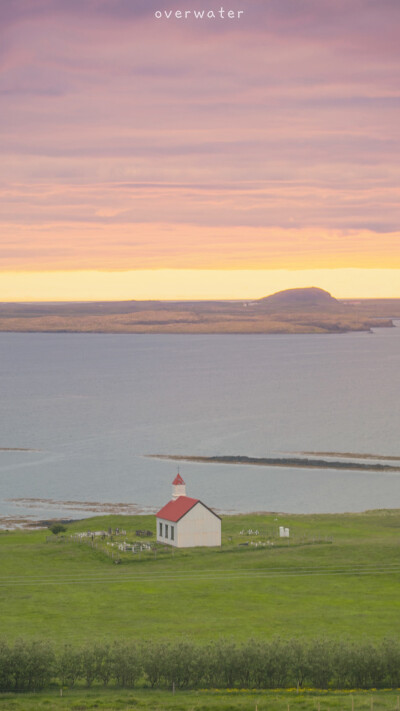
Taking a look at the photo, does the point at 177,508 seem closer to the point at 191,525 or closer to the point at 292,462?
the point at 191,525

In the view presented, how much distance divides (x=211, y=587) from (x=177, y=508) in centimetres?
1298

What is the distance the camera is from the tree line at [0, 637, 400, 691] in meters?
39.7

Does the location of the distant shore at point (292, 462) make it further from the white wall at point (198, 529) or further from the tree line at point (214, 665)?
the tree line at point (214, 665)

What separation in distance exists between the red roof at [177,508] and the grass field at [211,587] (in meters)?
3.02

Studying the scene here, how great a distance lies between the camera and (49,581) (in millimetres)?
60094

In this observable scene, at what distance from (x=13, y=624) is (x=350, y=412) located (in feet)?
459

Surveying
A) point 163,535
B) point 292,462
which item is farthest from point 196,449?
point 163,535

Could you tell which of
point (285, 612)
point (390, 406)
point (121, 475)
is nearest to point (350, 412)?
point (390, 406)

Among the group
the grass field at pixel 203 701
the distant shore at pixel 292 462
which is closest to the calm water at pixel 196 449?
the distant shore at pixel 292 462

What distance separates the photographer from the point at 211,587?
190ft

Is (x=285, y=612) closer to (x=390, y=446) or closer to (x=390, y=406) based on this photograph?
(x=390, y=446)

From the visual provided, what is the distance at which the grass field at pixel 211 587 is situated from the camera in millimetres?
48906

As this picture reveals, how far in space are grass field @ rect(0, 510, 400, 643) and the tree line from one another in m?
4.38

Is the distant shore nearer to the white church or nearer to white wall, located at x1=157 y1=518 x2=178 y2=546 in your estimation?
white wall, located at x1=157 y1=518 x2=178 y2=546
